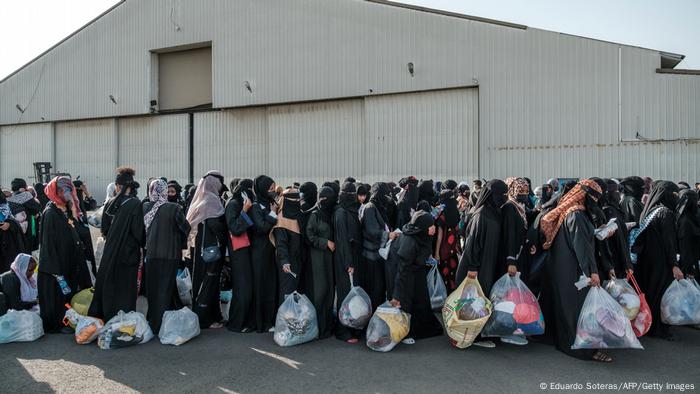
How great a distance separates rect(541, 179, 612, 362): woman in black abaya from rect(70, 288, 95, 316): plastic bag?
544cm

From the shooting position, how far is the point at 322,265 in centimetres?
591

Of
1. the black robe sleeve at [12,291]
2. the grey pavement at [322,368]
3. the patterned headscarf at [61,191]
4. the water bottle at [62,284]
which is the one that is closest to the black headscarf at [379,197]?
the grey pavement at [322,368]

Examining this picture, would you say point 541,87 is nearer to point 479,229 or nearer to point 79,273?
point 479,229

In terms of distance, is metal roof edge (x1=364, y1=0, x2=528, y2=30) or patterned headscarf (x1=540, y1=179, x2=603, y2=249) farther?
metal roof edge (x1=364, y1=0, x2=528, y2=30)

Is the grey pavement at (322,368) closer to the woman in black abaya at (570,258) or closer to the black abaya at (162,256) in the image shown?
the woman in black abaya at (570,258)

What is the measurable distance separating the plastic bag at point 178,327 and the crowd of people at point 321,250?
0.86 feet

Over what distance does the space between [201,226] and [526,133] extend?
13.0 meters

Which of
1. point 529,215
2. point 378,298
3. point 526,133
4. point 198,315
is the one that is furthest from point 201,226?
point 526,133

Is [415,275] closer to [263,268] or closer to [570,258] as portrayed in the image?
[570,258]

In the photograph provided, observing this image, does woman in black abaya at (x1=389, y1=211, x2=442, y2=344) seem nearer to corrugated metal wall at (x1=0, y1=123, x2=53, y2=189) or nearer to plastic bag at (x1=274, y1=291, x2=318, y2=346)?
plastic bag at (x1=274, y1=291, x2=318, y2=346)

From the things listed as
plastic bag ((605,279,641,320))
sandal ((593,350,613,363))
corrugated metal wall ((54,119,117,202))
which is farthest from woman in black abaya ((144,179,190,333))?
corrugated metal wall ((54,119,117,202))

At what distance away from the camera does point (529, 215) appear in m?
6.61

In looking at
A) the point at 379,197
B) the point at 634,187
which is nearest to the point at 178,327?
the point at 379,197

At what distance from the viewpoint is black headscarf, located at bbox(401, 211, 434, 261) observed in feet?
17.5
